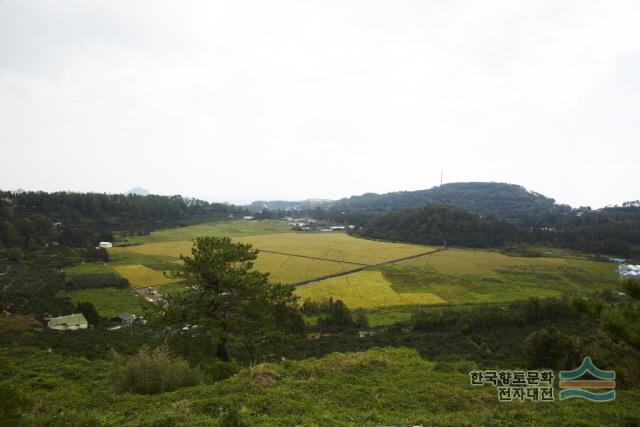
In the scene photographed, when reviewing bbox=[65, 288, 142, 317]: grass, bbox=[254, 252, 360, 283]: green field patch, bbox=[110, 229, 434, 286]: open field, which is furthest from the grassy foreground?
bbox=[254, 252, 360, 283]: green field patch

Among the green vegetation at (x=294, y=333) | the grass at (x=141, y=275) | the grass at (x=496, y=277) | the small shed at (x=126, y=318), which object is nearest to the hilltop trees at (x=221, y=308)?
the green vegetation at (x=294, y=333)

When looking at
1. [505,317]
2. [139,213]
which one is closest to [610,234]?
[505,317]

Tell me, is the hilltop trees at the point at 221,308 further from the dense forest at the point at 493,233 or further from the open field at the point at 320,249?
the dense forest at the point at 493,233

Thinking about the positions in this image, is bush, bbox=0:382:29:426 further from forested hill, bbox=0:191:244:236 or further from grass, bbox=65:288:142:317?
forested hill, bbox=0:191:244:236

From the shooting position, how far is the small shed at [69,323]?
32.1m

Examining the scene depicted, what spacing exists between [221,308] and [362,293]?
34568mm

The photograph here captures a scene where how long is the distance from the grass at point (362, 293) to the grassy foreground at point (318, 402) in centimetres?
3000

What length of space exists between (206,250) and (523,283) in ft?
186

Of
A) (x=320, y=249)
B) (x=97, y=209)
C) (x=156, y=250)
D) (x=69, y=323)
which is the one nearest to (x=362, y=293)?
(x=69, y=323)

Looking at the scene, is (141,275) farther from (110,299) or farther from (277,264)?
(277,264)

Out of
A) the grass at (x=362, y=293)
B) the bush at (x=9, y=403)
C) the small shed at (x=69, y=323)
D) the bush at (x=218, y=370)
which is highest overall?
the bush at (x=9, y=403)

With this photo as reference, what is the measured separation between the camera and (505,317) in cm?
3834

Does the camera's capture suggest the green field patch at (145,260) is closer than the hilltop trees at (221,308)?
No

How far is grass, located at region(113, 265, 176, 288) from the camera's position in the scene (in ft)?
167
